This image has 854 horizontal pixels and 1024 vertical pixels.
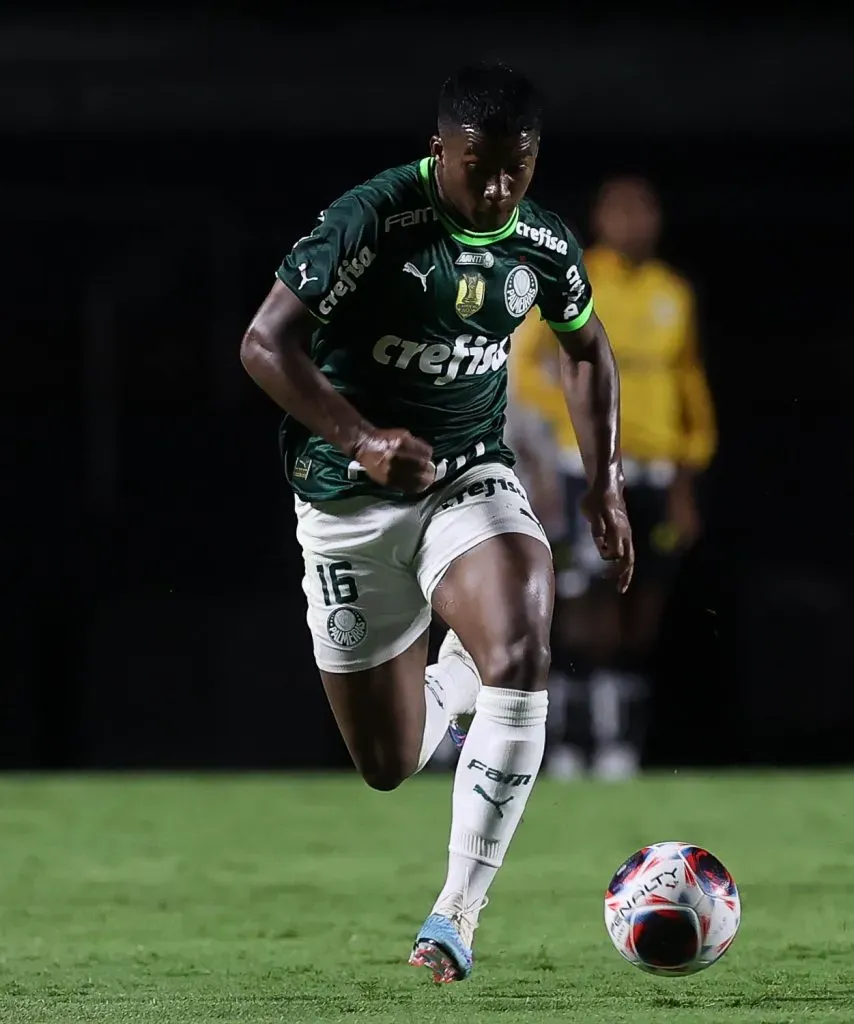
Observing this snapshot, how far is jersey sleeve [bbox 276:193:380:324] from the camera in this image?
451cm

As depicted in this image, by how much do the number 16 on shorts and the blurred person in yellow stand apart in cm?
368

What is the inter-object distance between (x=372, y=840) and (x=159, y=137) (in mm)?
4328

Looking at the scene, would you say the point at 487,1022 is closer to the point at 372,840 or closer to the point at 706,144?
the point at 372,840

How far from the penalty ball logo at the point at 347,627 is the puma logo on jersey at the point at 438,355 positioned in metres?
0.59

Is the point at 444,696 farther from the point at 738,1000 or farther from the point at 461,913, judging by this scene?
the point at 738,1000

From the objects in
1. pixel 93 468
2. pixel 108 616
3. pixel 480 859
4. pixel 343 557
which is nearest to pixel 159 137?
pixel 93 468

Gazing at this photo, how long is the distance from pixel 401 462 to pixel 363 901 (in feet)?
6.76

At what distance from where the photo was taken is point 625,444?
8781mm

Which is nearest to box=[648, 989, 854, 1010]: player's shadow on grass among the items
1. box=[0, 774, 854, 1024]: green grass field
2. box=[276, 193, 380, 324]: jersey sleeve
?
box=[0, 774, 854, 1024]: green grass field

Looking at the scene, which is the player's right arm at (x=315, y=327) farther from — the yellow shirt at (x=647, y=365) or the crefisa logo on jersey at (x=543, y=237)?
the yellow shirt at (x=647, y=365)

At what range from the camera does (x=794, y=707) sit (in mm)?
10234

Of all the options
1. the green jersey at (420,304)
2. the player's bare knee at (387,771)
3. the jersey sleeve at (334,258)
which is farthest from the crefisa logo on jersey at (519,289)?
the player's bare knee at (387,771)

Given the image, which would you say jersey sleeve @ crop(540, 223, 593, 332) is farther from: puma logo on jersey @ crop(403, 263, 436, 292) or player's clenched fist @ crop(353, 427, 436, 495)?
player's clenched fist @ crop(353, 427, 436, 495)

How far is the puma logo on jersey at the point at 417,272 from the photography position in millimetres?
4664
